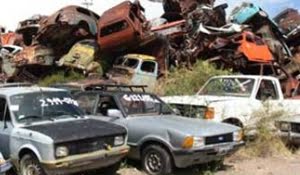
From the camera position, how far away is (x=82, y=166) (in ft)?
26.6

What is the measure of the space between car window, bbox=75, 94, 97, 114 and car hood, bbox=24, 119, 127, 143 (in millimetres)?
1390

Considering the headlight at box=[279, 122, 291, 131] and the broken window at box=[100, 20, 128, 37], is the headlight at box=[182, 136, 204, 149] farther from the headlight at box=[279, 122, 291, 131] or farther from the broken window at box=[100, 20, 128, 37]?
the broken window at box=[100, 20, 128, 37]

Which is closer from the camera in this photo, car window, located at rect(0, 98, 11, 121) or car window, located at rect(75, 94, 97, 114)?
car window, located at rect(0, 98, 11, 121)

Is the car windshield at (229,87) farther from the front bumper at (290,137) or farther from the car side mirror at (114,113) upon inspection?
the car side mirror at (114,113)

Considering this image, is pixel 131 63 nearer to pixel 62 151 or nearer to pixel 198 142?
pixel 198 142

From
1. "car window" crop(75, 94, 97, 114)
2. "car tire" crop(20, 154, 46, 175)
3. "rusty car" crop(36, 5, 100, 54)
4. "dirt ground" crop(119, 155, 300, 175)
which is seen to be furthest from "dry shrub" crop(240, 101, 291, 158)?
"rusty car" crop(36, 5, 100, 54)

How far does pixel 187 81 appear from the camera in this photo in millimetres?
15898

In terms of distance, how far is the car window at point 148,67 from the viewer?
65.7 ft

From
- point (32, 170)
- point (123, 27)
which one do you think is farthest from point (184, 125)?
point (123, 27)

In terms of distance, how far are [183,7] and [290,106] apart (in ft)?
43.3

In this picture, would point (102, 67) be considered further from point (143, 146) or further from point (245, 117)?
point (143, 146)

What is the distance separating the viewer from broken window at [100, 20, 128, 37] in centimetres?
2075

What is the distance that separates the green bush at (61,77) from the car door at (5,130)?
36.0ft

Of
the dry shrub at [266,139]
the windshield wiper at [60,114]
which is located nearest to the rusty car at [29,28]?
the dry shrub at [266,139]
